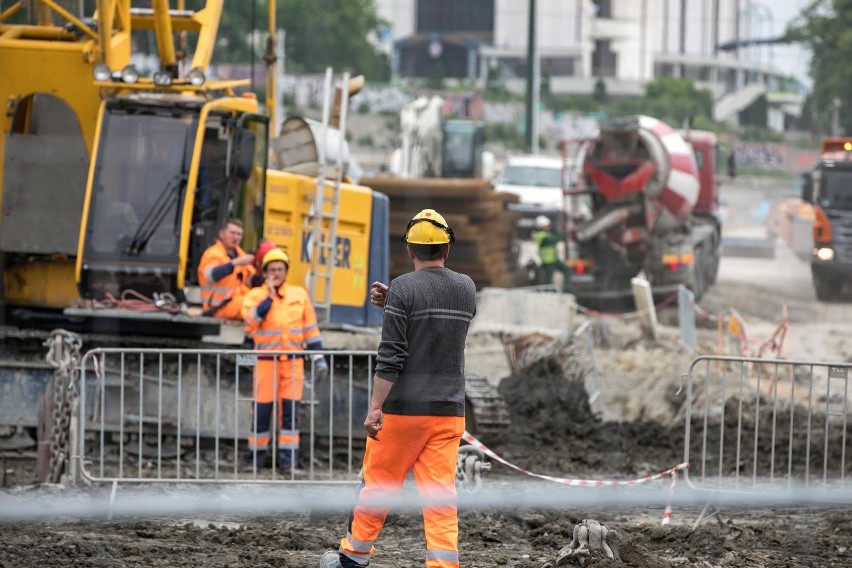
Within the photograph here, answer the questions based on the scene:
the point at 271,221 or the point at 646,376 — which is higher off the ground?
the point at 271,221

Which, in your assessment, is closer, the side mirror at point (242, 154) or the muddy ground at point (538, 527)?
the muddy ground at point (538, 527)

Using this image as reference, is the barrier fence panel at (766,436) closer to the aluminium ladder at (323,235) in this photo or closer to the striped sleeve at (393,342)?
the striped sleeve at (393,342)

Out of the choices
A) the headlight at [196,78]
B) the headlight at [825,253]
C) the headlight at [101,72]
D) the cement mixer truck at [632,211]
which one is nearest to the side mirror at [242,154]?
the headlight at [196,78]

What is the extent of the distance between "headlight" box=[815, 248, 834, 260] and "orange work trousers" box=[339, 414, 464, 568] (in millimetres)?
22359

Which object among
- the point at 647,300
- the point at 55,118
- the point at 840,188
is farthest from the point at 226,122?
the point at 840,188

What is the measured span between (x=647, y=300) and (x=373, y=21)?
61003mm

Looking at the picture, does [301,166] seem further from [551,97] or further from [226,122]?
[551,97]

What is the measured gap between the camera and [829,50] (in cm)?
5841

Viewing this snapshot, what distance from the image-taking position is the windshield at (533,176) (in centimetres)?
3550

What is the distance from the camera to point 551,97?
77125 mm

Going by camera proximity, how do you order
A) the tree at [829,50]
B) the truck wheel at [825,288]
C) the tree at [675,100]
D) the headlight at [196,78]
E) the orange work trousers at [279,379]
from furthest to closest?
the tree at [675,100], the tree at [829,50], the truck wheel at [825,288], the headlight at [196,78], the orange work trousers at [279,379]

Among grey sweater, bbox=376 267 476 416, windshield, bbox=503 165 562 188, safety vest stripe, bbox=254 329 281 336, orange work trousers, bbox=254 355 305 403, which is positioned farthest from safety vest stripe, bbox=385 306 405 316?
windshield, bbox=503 165 562 188

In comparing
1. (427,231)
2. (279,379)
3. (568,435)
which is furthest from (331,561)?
(568,435)

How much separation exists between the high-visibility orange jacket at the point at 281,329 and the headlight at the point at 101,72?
1.98 meters
